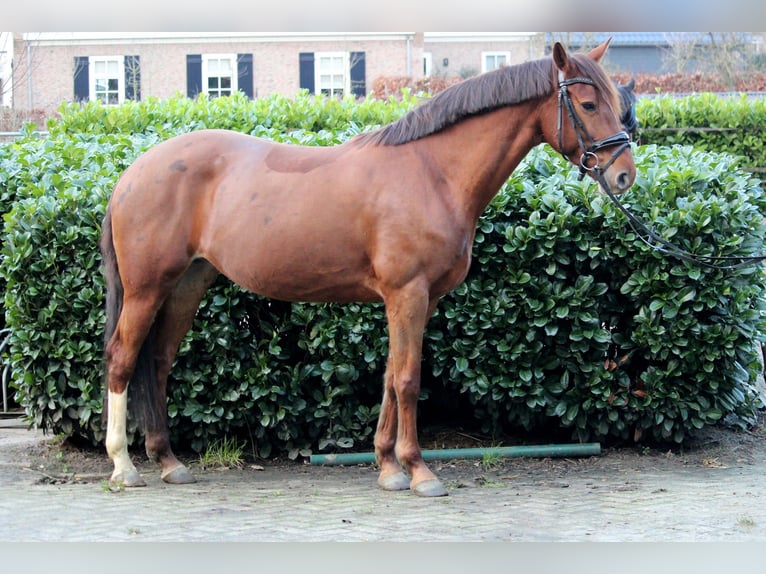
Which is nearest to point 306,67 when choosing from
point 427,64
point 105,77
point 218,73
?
point 218,73

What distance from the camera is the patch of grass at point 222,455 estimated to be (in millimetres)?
5984

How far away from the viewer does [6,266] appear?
596 centimetres

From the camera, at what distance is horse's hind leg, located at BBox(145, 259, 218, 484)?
5.54m

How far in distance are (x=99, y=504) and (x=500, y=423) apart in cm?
280

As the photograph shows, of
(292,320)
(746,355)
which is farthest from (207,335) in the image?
(746,355)

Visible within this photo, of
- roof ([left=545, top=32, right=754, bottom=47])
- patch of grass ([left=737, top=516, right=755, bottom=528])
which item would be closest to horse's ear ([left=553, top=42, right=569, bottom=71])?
patch of grass ([left=737, top=516, right=755, bottom=528])

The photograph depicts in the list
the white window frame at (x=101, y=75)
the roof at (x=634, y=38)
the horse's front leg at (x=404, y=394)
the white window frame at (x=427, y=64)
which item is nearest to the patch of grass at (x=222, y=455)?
the horse's front leg at (x=404, y=394)

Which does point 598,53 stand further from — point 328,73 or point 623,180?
point 328,73

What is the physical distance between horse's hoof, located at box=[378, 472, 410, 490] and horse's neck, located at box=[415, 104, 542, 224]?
61.1 inches

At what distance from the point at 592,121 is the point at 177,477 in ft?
10.5

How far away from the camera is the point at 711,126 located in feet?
42.5

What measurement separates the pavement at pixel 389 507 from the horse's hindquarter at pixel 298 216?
119 centimetres

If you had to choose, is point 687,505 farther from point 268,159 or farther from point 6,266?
point 6,266

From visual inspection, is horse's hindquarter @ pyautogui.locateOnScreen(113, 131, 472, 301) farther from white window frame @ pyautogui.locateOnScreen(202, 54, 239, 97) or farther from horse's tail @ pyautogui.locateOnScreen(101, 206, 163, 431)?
white window frame @ pyautogui.locateOnScreen(202, 54, 239, 97)
